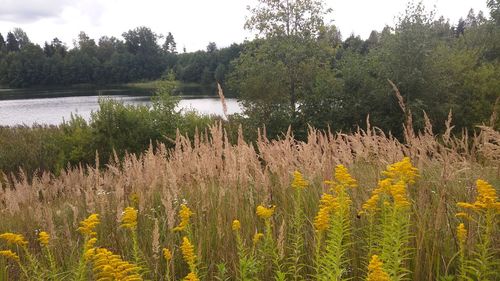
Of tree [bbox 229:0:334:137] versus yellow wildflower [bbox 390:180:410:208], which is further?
tree [bbox 229:0:334:137]

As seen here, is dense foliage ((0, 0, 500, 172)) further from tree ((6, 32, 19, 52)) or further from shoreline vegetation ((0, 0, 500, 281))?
tree ((6, 32, 19, 52))

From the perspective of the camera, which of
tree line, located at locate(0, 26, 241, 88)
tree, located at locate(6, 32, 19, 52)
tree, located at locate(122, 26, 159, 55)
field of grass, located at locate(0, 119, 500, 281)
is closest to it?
field of grass, located at locate(0, 119, 500, 281)

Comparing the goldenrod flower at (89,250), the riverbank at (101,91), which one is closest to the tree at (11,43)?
the riverbank at (101,91)

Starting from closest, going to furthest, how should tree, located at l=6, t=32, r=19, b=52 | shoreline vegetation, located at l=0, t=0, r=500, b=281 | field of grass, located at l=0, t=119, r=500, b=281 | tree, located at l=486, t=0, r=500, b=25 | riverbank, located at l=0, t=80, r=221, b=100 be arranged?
field of grass, located at l=0, t=119, r=500, b=281 < shoreline vegetation, located at l=0, t=0, r=500, b=281 < tree, located at l=486, t=0, r=500, b=25 < riverbank, located at l=0, t=80, r=221, b=100 < tree, located at l=6, t=32, r=19, b=52

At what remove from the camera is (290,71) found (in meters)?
15.1

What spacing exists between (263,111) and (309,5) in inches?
242

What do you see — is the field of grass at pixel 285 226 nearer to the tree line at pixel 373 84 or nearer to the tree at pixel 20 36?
the tree line at pixel 373 84

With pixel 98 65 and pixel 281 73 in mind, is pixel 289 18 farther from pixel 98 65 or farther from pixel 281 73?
pixel 98 65

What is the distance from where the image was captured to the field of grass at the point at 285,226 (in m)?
2.02

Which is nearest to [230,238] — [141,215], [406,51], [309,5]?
[141,215]

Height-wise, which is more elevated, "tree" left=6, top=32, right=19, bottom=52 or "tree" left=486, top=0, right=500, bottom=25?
"tree" left=6, top=32, right=19, bottom=52

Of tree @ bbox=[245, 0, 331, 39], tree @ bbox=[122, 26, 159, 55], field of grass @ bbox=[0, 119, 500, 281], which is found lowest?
field of grass @ bbox=[0, 119, 500, 281]

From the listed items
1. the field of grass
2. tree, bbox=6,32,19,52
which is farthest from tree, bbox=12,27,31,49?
the field of grass

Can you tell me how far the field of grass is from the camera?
2016mm
